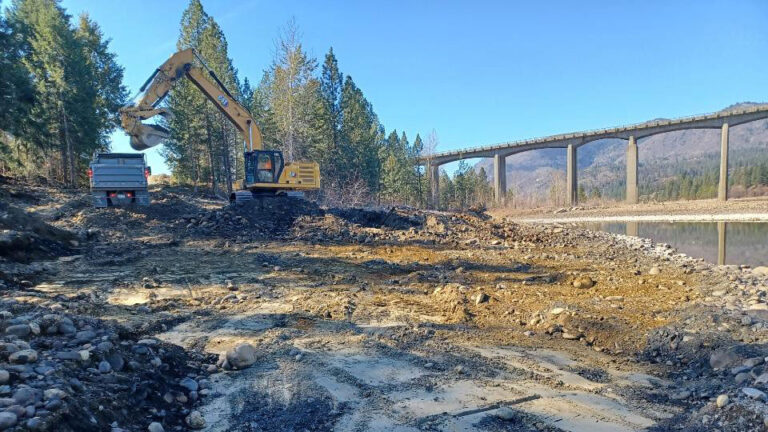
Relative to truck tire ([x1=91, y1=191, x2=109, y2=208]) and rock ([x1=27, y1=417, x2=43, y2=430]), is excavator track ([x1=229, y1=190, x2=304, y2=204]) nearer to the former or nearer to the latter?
truck tire ([x1=91, y1=191, x2=109, y2=208])

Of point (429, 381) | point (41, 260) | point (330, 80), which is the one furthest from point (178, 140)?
point (429, 381)

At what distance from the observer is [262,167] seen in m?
16.4

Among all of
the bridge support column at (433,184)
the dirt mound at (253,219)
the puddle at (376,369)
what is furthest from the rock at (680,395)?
the bridge support column at (433,184)

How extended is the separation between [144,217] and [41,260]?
5.82 metres

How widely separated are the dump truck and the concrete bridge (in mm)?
41702

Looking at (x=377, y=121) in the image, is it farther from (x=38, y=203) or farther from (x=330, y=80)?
(x=38, y=203)

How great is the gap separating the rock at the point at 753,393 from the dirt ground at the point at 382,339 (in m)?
0.03

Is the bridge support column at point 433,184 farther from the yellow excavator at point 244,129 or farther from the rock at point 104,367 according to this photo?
the rock at point 104,367

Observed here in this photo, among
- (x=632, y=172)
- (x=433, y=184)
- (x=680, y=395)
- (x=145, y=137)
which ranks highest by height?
(x=145, y=137)

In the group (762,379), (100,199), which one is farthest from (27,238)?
(762,379)

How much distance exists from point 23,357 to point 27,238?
8.36m

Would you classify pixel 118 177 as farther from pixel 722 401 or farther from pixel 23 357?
pixel 722 401

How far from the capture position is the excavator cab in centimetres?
1633

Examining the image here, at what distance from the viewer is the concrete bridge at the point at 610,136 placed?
151ft
